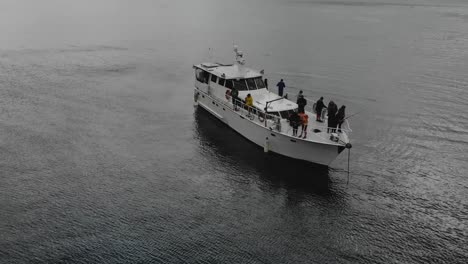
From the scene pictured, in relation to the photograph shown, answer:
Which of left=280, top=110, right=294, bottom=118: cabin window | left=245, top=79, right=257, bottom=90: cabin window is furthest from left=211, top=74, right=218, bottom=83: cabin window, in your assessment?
left=280, top=110, right=294, bottom=118: cabin window

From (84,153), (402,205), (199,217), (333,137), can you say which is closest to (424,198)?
(402,205)

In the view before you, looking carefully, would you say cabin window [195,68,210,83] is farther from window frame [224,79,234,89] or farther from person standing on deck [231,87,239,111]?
person standing on deck [231,87,239,111]

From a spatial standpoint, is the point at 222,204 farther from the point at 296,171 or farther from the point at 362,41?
the point at 362,41

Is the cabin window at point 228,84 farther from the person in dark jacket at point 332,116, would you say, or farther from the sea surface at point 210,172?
the person in dark jacket at point 332,116

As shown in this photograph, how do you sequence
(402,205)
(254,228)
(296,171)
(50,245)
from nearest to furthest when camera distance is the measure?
(50,245), (254,228), (402,205), (296,171)

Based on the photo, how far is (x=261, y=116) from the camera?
31.9 m

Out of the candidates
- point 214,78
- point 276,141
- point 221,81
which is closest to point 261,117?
point 276,141

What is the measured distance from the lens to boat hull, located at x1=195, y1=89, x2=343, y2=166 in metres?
28.1

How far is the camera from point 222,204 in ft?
80.6

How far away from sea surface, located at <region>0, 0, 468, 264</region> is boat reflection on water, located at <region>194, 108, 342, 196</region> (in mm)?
144

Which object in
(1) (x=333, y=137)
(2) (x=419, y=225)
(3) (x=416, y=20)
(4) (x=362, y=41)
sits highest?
(3) (x=416, y=20)

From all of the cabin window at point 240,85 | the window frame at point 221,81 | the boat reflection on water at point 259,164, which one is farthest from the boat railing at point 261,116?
the window frame at point 221,81

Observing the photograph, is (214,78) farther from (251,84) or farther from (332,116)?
(332,116)

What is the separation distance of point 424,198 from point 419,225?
10.2 feet
